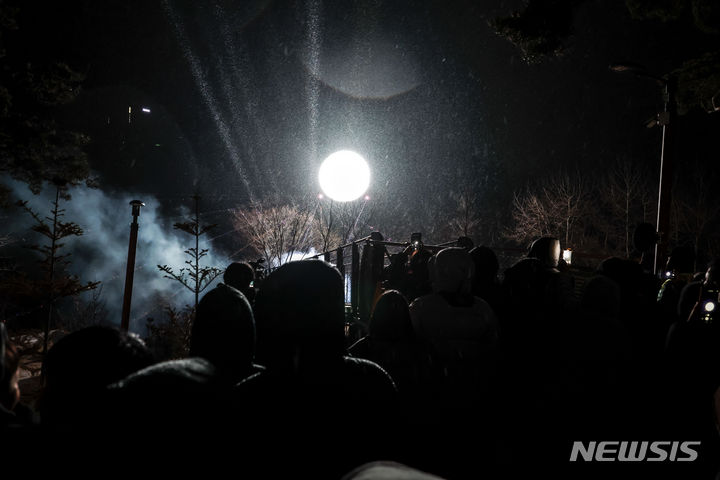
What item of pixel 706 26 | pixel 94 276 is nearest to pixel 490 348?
pixel 706 26

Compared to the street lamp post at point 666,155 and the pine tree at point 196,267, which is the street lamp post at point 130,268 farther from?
the street lamp post at point 666,155

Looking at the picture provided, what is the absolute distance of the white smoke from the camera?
4898 centimetres

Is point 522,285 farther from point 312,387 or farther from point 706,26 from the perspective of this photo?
point 706,26

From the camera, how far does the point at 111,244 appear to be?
53.7 metres

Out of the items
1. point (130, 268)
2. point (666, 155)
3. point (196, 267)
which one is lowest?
point (196, 267)

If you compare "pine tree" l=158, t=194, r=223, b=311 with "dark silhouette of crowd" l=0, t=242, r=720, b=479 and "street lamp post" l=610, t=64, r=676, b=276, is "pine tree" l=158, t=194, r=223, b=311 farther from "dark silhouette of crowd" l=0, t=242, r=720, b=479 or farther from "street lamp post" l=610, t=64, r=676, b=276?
"dark silhouette of crowd" l=0, t=242, r=720, b=479

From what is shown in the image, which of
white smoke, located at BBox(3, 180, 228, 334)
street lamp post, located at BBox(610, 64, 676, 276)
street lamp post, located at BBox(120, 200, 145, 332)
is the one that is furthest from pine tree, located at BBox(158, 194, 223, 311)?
white smoke, located at BBox(3, 180, 228, 334)

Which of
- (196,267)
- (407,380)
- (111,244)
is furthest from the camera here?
(111,244)

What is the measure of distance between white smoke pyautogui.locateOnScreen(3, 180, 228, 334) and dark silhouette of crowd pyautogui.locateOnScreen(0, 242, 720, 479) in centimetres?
5399

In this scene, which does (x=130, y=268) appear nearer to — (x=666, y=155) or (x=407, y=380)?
(x=407, y=380)

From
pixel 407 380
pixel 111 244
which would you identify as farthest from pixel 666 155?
pixel 111 244

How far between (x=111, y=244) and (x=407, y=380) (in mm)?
60633

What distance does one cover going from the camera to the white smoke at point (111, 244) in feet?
161

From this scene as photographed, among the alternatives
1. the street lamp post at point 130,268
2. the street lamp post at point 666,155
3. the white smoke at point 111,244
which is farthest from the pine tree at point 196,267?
the white smoke at point 111,244
